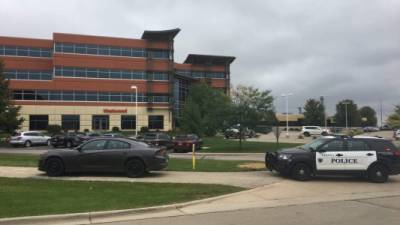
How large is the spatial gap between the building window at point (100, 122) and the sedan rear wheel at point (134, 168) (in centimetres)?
6123

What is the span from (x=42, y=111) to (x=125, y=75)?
14672mm

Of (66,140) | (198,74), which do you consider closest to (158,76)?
(198,74)

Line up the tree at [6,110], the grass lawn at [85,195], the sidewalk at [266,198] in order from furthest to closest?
the tree at [6,110] → the grass lawn at [85,195] → the sidewalk at [266,198]

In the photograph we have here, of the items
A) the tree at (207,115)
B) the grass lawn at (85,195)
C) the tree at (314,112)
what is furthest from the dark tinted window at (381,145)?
the tree at (314,112)

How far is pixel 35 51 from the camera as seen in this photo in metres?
75.2

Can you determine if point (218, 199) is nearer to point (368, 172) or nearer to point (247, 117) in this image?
point (368, 172)

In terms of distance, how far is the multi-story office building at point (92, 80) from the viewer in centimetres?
7288

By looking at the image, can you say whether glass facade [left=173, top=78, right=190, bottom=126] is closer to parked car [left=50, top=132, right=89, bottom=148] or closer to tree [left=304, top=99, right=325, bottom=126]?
parked car [left=50, top=132, right=89, bottom=148]

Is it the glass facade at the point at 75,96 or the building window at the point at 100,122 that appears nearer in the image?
the glass facade at the point at 75,96

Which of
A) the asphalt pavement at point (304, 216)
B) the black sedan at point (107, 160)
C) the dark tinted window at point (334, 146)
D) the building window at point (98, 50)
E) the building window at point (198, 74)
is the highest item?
the building window at point (98, 50)

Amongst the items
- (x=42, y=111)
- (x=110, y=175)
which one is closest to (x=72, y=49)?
(x=42, y=111)

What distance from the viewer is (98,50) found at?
→ 2985 inches

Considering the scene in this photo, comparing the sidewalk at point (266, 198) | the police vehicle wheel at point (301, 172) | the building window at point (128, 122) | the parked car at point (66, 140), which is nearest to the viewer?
the sidewalk at point (266, 198)

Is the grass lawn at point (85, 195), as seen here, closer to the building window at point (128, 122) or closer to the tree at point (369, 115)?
the building window at point (128, 122)
